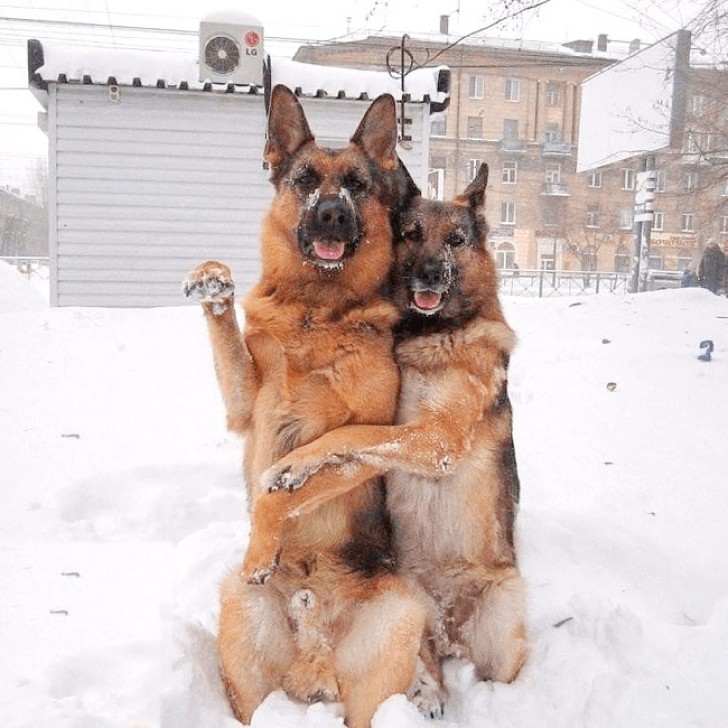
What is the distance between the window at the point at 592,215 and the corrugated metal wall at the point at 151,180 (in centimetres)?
3586

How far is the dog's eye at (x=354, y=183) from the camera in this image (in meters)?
2.67

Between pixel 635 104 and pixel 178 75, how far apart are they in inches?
434

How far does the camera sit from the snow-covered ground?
2.29 metres

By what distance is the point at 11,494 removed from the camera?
3.90 meters

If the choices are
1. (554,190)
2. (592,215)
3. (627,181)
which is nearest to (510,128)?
(554,190)

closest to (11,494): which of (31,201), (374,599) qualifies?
(374,599)

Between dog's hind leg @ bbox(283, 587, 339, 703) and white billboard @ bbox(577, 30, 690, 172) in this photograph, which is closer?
dog's hind leg @ bbox(283, 587, 339, 703)

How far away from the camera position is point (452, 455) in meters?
2.40

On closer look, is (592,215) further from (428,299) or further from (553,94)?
(428,299)

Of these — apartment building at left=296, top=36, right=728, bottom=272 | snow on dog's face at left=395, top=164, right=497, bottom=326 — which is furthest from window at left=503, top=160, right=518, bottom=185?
snow on dog's face at left=395, top=164, right=497, bottom=326

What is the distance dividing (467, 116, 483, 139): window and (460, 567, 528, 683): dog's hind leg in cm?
4447

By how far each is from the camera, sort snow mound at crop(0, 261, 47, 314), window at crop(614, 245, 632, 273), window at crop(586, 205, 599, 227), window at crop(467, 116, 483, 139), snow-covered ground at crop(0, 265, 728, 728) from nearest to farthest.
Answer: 1. snow-covered ground at crop(0, 265, 728, 728)
2. snow mound at crop(0, 261, 47, 314)
3. window at crop(614, 245, 632, 273)
4. window at crop(586, 205, 599, 227)
5. window at crop(467, 116, 483, 139)

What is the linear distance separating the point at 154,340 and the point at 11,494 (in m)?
3.49

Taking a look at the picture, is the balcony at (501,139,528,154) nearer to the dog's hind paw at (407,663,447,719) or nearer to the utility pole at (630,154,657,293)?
the utility pole at (630,154,657,293)
